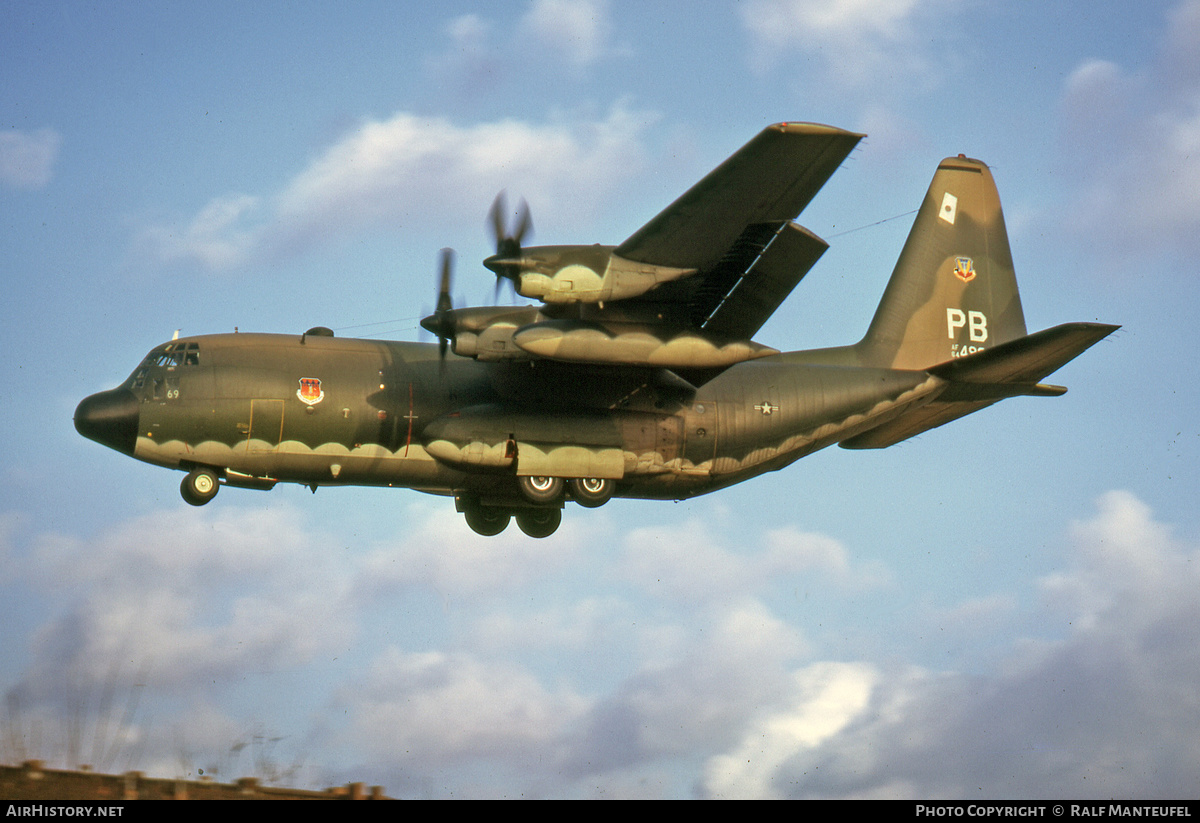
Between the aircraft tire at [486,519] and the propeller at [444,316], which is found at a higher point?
the propeller at [444,316]

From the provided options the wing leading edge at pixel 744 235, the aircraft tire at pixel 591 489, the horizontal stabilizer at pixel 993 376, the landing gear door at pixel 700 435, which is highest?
the wing leading edge at pixel 744 235

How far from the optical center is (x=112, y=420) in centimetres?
1853

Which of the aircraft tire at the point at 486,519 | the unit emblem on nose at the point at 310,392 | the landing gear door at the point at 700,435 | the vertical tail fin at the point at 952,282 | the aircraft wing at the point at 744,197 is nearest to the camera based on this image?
the aircraft wing at the point at 744,197

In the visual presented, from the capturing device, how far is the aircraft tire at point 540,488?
19.5 meters

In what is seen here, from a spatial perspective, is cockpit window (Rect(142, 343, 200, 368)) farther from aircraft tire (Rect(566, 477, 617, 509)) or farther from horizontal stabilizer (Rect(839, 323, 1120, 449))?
horizontal stabilizer (Rect(839, 323, 1120, 449))

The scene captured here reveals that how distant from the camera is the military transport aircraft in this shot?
17500 mm

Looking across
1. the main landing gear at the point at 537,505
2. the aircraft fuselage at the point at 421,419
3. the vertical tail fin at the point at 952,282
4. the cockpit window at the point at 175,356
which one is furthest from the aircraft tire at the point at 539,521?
the vertical tail fin at the point at 952,282

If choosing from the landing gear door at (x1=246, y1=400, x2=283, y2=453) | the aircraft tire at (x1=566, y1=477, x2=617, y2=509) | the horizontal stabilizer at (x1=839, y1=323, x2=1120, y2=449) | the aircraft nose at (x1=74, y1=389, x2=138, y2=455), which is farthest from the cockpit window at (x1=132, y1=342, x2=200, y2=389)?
the horizontal stabilizer at (x1=839, y1=323, x2=1120, y2=449)

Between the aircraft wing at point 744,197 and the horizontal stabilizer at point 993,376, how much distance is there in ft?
18.0

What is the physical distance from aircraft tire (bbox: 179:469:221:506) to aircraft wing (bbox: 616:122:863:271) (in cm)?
703

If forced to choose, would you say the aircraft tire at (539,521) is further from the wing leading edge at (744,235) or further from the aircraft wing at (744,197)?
the aircraft wing at (744,197)

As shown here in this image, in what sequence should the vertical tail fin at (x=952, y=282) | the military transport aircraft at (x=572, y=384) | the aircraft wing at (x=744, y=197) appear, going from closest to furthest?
the aircraft wing at (x=744, y=197), the military transport aircraft at (x=572, y=384), the vertical tail fin at (x=952, y=282)

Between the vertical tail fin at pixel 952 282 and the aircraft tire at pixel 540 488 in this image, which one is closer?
the aircraft tire at pixel 540 488
